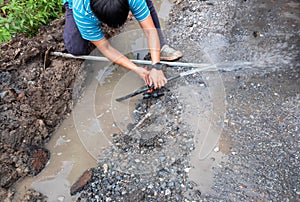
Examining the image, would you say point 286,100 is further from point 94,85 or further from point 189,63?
point 94,85

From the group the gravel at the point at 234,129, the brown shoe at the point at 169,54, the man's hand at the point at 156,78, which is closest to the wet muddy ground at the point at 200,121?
the gravel at the point at 234,129

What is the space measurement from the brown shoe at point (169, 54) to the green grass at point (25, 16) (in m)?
1.37

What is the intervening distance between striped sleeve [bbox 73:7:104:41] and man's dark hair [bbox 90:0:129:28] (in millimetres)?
391

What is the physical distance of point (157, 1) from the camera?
405 centimetres

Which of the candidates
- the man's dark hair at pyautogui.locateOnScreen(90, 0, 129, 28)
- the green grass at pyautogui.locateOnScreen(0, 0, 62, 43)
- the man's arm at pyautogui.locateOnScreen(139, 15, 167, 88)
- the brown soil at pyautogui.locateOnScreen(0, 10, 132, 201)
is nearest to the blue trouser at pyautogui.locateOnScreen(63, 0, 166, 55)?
the brown soil at pyautogui.locateOnScreen(0, 10, 132, 201)

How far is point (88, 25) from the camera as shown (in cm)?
246

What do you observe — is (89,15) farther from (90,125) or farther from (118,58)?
(90,125)

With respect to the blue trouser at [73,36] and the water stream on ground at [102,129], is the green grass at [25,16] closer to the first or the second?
the blue trouser at [73,36]

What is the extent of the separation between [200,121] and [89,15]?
4.28 feet

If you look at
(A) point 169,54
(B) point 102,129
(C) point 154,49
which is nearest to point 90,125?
(B) point 102,129

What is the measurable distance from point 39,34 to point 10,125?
118 cm

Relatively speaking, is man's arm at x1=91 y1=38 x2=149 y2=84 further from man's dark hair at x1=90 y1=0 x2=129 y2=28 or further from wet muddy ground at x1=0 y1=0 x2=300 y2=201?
man's dark hair at x1=90 y1=0 x2=129 y2=28

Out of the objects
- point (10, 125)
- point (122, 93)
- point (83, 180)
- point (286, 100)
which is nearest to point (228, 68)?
point (286, 100)

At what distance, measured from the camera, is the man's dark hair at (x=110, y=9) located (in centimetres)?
197
